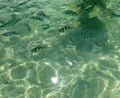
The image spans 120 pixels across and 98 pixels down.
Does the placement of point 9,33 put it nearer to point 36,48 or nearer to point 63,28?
point 36,48

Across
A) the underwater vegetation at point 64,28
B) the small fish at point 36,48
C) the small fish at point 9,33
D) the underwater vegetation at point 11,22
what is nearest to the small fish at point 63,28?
the underwater vegetation at point 64,28

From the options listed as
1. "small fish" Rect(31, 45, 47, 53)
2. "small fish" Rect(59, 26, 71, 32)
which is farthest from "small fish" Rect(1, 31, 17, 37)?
"small fish" Rect(59, 26, 71, 32)

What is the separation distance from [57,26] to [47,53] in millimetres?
1590

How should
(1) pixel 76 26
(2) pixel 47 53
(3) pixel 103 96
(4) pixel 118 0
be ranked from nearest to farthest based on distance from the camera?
(3) pixel 103 96 → (2) pixel 47 53 → (1) pixel 76 26 → (4) pixel 118 0

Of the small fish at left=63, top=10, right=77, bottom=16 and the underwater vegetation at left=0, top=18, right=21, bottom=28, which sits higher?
the small fish at left=63, top=10, right=77, bottom=16

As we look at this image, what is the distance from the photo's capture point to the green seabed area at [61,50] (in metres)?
7.32

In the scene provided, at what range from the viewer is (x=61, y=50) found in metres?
8.53

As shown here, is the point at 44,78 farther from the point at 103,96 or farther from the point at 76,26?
the point at 76,26

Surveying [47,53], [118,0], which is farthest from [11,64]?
[118,0]

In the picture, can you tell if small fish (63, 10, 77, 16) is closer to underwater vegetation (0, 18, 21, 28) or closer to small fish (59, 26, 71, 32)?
small fish (59, 26, 71, 32)

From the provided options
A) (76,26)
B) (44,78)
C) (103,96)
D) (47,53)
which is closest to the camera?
(103,96)

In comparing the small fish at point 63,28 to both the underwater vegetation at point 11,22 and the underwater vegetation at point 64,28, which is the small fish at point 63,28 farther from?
the underwater vegetation at point 11,22

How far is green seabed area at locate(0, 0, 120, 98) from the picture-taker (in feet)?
24.0

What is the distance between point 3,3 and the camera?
38.8 feet
